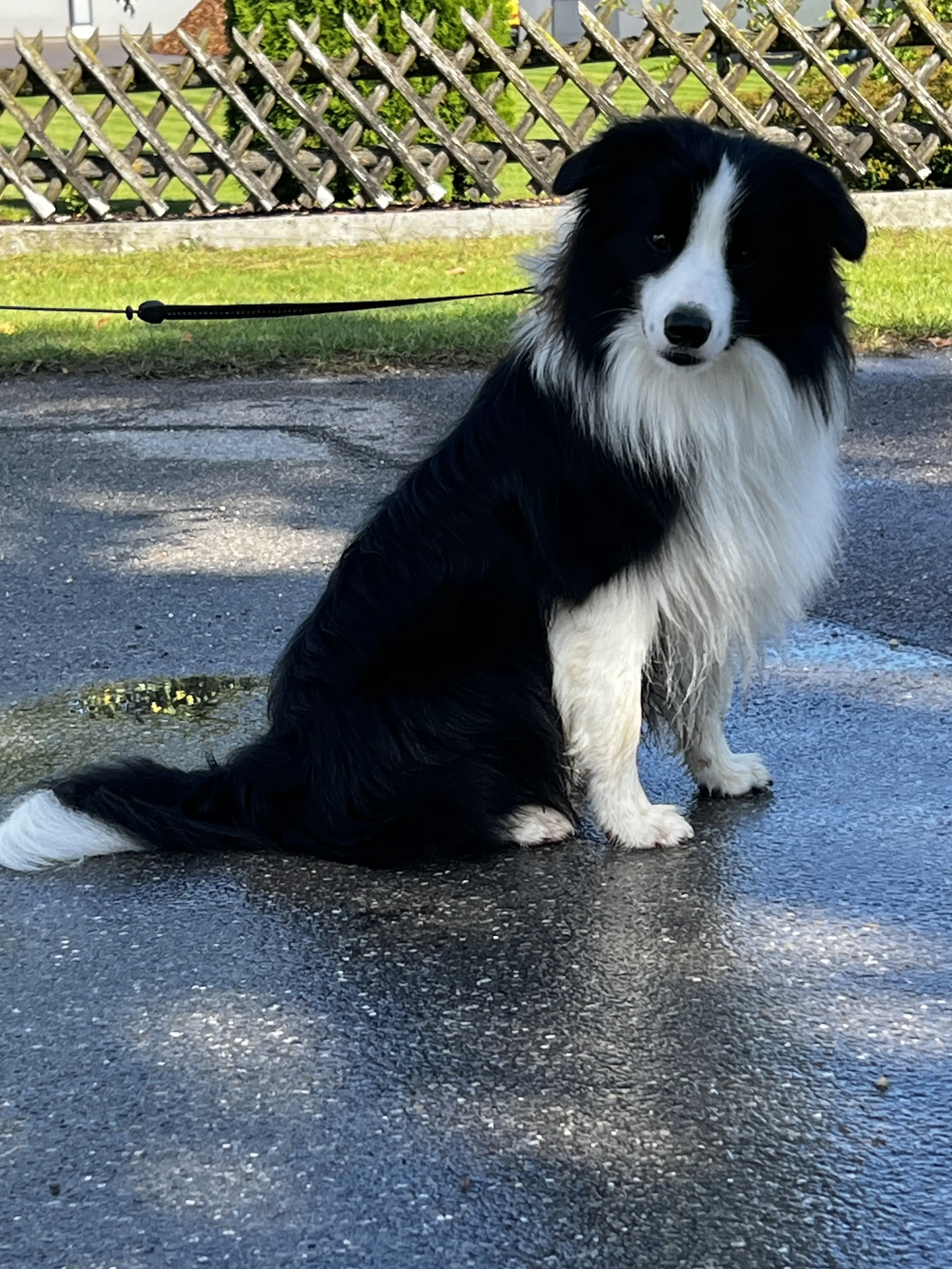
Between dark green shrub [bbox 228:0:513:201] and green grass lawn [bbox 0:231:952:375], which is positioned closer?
green grass lawn [bbox 0:231:952:375]

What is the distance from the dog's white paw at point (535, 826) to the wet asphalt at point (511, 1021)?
0.16 ft

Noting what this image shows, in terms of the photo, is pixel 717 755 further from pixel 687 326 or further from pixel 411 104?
pixel 411 104

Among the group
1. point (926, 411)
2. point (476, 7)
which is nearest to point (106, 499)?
point (926, 411)

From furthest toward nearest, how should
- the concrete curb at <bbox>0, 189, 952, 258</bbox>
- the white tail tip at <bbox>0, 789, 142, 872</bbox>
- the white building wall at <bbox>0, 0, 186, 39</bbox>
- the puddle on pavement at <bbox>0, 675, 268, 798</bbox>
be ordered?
the white building wall at <bbox>0, 0, 186, 39</bbox> → the concrete curb at <bbox>0, 189, 952, 258</bbox> → the puddle on pavement at <bbox>0, 675, 268, 798</bbox> → the white tail tip at <bbox>0, 789, 142, 872</bbox>

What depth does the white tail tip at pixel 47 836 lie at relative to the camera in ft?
11.5

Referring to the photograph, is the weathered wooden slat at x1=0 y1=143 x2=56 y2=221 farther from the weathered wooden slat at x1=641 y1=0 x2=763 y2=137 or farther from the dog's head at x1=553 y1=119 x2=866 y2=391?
the dog's head at x1=553 y1=119 x2=866 y2=391

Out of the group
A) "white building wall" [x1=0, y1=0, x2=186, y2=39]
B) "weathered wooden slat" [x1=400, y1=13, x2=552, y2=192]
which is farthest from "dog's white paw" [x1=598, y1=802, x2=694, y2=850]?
"white building wall" [x1=0, y1=0, x2=186, y2=39]

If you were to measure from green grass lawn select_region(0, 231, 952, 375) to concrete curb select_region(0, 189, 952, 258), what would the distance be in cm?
21

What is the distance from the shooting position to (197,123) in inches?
496

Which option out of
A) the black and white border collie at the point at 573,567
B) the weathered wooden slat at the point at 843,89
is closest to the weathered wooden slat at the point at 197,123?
the weathered wooden slat at the point at 843,89

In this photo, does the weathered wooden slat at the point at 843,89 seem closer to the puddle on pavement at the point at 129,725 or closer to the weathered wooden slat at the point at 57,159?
the weathered wooden slat at the point at 57,159

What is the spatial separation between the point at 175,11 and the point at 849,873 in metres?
38.5

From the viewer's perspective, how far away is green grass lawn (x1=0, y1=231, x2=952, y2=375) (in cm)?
885

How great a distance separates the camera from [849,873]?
3.42m
